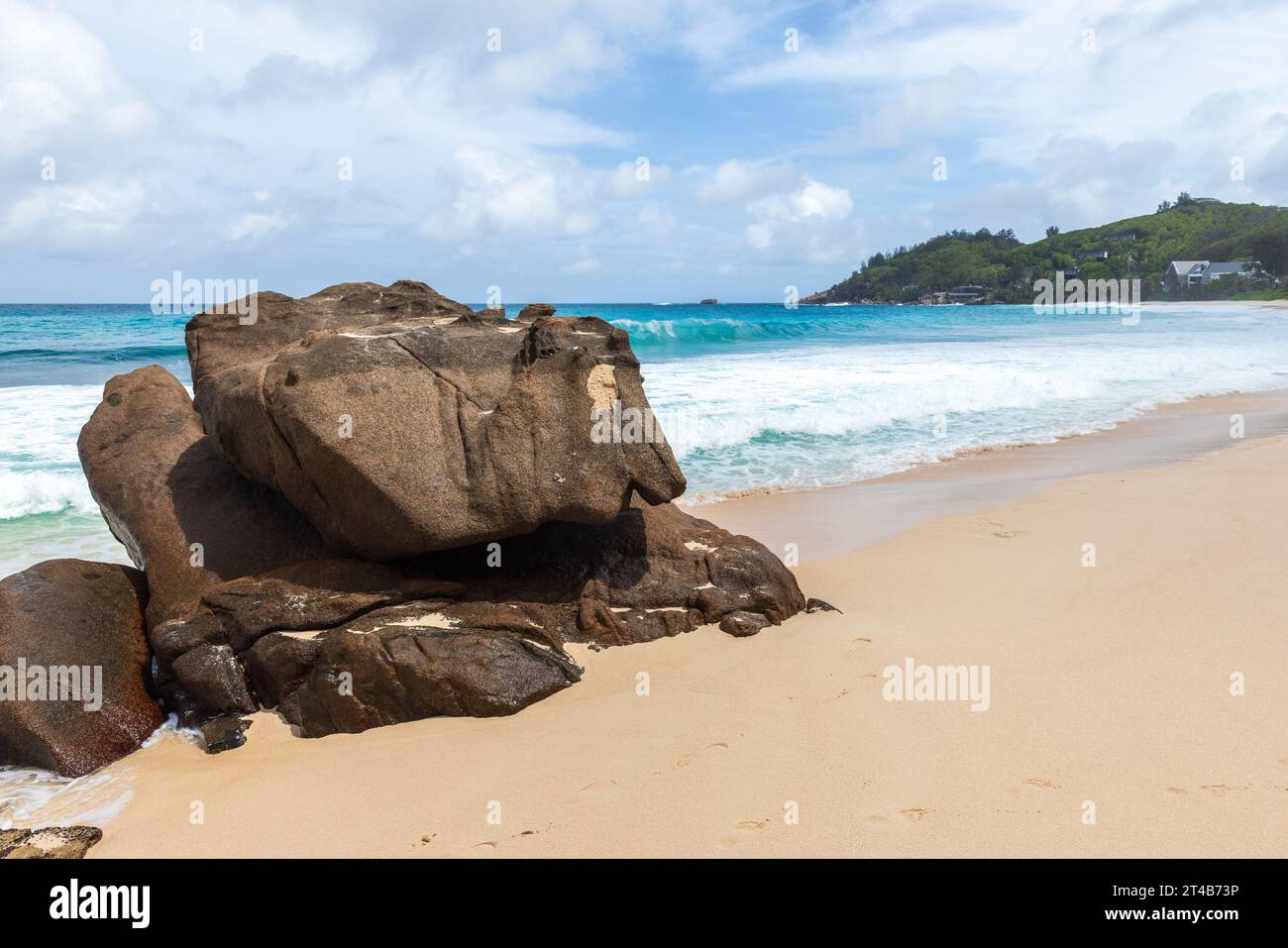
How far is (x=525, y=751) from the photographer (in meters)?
3.88

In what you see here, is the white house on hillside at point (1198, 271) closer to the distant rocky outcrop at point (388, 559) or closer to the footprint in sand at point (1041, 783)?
the distant rocky outcrop at point (388, 559)

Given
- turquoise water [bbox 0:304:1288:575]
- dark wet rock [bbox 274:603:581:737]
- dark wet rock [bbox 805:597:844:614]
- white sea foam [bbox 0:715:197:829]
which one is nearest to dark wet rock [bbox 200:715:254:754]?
dark wet rock [bbox 274:603:581:737]

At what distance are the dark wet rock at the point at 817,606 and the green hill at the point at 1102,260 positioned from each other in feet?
269

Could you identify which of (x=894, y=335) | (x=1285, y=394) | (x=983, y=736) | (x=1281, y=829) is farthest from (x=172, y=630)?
(x=894, y=335)

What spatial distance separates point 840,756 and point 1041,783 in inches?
30.0

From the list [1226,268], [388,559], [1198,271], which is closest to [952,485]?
[388,559]

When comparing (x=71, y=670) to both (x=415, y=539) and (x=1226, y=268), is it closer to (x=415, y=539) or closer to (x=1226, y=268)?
(x=415, y=539)

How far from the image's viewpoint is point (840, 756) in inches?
145

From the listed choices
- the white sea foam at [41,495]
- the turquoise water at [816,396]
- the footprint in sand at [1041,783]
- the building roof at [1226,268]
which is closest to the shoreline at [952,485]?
the turquoise water at [816,396]

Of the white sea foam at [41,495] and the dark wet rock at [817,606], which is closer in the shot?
the dark wet rock at [817,606]

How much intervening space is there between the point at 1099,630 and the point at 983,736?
159cm

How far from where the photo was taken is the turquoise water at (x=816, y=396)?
9852 mm

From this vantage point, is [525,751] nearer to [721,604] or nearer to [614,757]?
[614,757]
